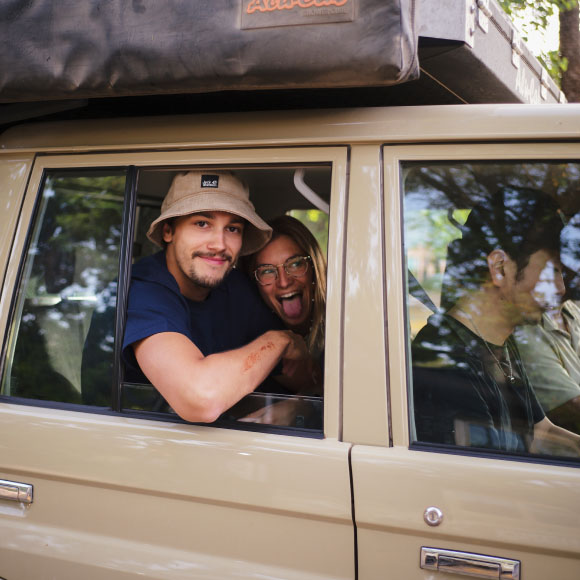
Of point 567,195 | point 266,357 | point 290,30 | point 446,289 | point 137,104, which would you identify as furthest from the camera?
point 137,104

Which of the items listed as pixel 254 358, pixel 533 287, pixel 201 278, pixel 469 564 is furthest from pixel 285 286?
pixel 469 564

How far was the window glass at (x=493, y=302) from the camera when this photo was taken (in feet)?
5.05

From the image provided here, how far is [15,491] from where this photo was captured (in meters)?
1.76

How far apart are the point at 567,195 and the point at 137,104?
147 cm

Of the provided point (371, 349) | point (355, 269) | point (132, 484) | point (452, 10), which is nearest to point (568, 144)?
point (452, 10)

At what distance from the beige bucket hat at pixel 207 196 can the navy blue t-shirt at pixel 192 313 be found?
0.22 metres

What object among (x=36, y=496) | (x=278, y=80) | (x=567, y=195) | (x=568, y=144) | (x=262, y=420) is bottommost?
(x=36, y=496)

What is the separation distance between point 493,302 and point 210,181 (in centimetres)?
100

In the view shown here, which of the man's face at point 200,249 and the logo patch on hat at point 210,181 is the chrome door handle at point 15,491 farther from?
the logo patch on hat at point 210,181

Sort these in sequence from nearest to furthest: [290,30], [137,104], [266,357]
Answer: [290,30], [266,357], [137,104]

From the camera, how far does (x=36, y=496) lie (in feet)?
5.71

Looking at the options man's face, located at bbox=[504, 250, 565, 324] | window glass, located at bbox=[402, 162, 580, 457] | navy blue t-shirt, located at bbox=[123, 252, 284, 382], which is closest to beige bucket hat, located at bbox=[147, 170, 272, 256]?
navy blue t-shirt, located at bbox=[123, 252, 284, 382]

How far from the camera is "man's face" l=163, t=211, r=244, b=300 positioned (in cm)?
219

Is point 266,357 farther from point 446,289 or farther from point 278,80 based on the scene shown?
point 278,80
